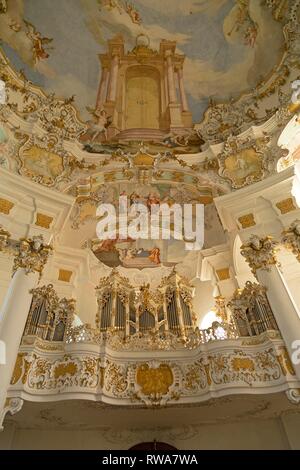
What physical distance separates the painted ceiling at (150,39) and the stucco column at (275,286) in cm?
743

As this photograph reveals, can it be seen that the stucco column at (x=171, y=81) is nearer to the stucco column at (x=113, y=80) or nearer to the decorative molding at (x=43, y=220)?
the stucco column at (x=113, y=80)

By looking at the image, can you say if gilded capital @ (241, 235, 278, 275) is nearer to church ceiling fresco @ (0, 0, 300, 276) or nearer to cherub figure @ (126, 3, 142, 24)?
church ceiling fresco @ (0, 0, 300, 276)

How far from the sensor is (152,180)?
45.1ft

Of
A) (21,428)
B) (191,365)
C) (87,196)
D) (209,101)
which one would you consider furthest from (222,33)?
(21,428)

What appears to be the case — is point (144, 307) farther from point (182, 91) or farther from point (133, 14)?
point (133, 14)

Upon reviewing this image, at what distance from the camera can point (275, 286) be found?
925 centimetres

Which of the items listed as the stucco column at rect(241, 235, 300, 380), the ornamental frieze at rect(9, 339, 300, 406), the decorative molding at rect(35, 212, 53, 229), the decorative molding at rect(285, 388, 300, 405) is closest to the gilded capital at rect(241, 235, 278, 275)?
the stucco column at rect(241, 235, 300, 380)

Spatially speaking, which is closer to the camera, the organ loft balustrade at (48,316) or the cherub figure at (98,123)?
the organ loft balustrade at (48,316)

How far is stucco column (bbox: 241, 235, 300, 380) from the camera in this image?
8.27 m

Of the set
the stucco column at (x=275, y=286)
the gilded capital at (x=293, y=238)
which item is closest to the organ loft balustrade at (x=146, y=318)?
the stucco column at (x=275, y=286)

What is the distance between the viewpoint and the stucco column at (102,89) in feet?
48.5
